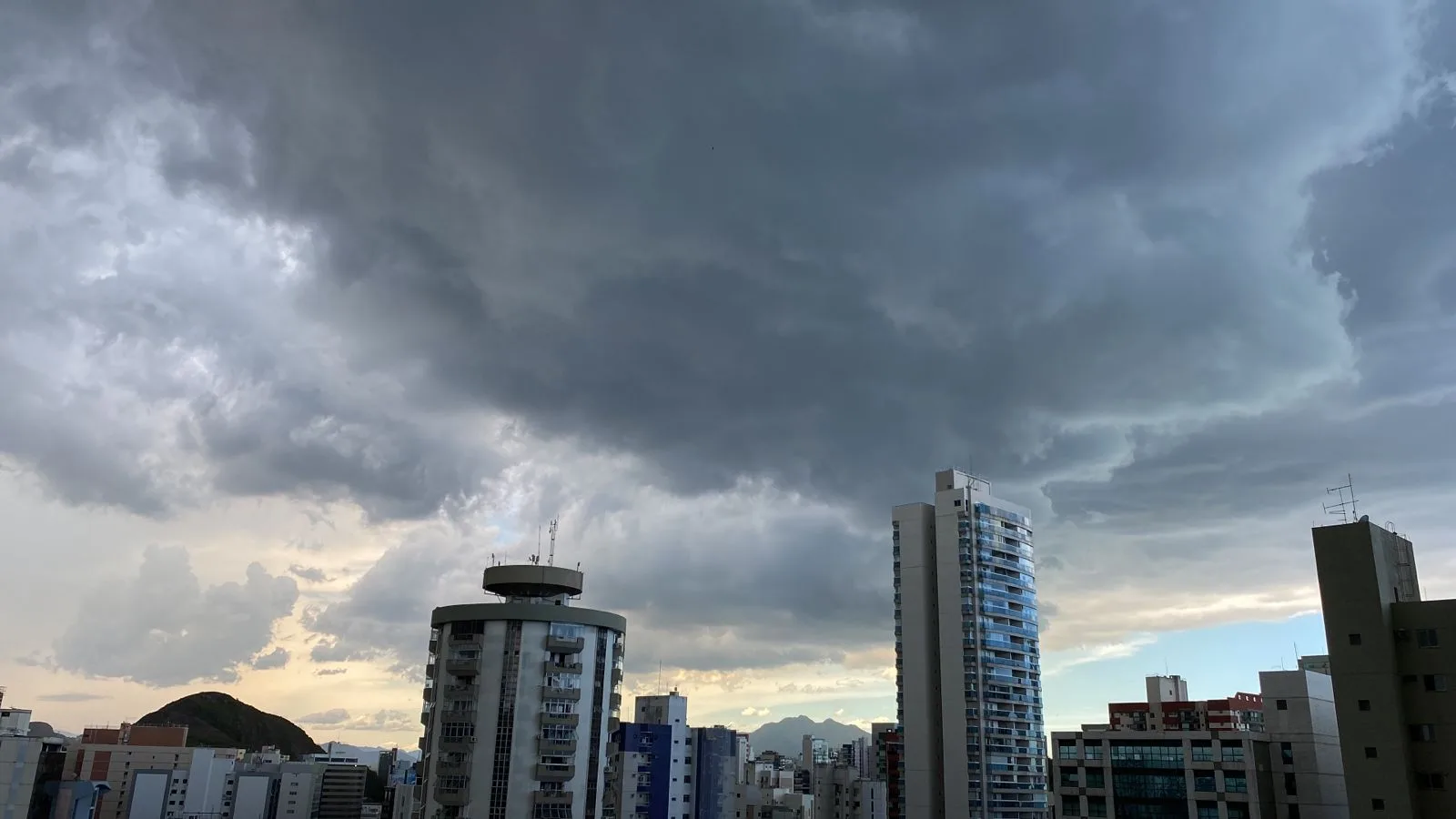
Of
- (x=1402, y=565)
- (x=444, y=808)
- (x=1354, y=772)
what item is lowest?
(x=444, y=808)

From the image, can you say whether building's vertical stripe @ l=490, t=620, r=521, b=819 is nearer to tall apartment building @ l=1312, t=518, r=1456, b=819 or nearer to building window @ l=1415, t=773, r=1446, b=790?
tall apartment building @ l=1312, t=518, r=1456, b=819

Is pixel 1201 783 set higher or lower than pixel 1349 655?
lower

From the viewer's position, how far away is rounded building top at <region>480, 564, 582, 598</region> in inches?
4434

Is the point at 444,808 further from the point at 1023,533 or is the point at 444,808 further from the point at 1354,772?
the point at 1023,533

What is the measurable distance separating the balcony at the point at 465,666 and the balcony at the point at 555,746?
10.4 meters

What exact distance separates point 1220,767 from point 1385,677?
139 feet

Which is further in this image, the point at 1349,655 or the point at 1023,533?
the point at 1023,533

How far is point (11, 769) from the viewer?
66312 mm

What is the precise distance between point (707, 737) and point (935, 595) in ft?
188

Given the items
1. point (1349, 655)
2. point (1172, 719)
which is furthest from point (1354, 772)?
point (1172, 719)

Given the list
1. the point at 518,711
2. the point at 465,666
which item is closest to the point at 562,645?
the point at 518,711

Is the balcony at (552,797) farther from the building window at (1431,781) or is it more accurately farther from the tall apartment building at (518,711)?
the building window at (1431,781)

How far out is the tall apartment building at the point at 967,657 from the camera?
13762cm

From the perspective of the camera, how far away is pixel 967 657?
142125 millimetres
